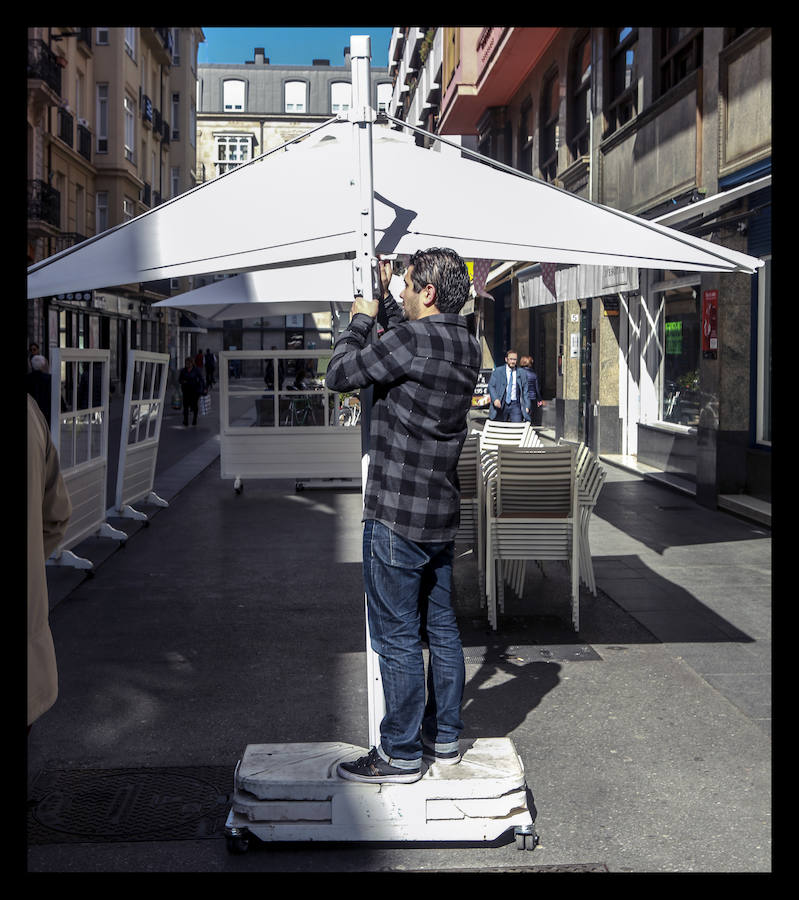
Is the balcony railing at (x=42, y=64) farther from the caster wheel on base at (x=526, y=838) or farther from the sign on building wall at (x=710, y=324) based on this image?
the caster wheel on base at (x=526, y=838)

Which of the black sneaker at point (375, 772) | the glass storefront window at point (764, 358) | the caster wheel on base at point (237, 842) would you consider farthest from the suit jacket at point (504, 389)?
the caster wheel on base at point (237, 842)

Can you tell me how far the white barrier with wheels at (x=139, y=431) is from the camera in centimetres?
1137

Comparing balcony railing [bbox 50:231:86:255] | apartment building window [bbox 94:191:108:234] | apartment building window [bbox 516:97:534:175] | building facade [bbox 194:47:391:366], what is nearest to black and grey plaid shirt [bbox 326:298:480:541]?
apartment building window [bbox 516:97:534:175]

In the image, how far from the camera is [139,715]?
5.36 meters

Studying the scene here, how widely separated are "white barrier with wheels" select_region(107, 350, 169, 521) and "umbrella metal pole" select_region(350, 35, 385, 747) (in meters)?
7.19

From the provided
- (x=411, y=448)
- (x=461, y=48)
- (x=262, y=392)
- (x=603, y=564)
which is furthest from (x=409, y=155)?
(x=461, y=48)

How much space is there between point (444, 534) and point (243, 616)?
3772mm

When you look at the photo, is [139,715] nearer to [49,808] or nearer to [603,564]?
[49,808]

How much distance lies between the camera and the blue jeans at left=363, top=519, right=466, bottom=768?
12.8ft

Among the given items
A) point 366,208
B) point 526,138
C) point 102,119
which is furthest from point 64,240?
point 366,208

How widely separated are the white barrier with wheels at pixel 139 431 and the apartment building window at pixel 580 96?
10694mm

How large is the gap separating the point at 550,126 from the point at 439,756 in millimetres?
21069

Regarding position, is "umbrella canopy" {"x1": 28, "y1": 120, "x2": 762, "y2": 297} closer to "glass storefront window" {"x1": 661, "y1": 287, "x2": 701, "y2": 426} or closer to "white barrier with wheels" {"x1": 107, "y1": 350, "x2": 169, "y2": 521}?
"white barrier with wheels" {"x1": 107, "y1": 350, "x2": 169, "y2": 521}

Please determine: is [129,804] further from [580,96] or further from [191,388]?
[191,388]
